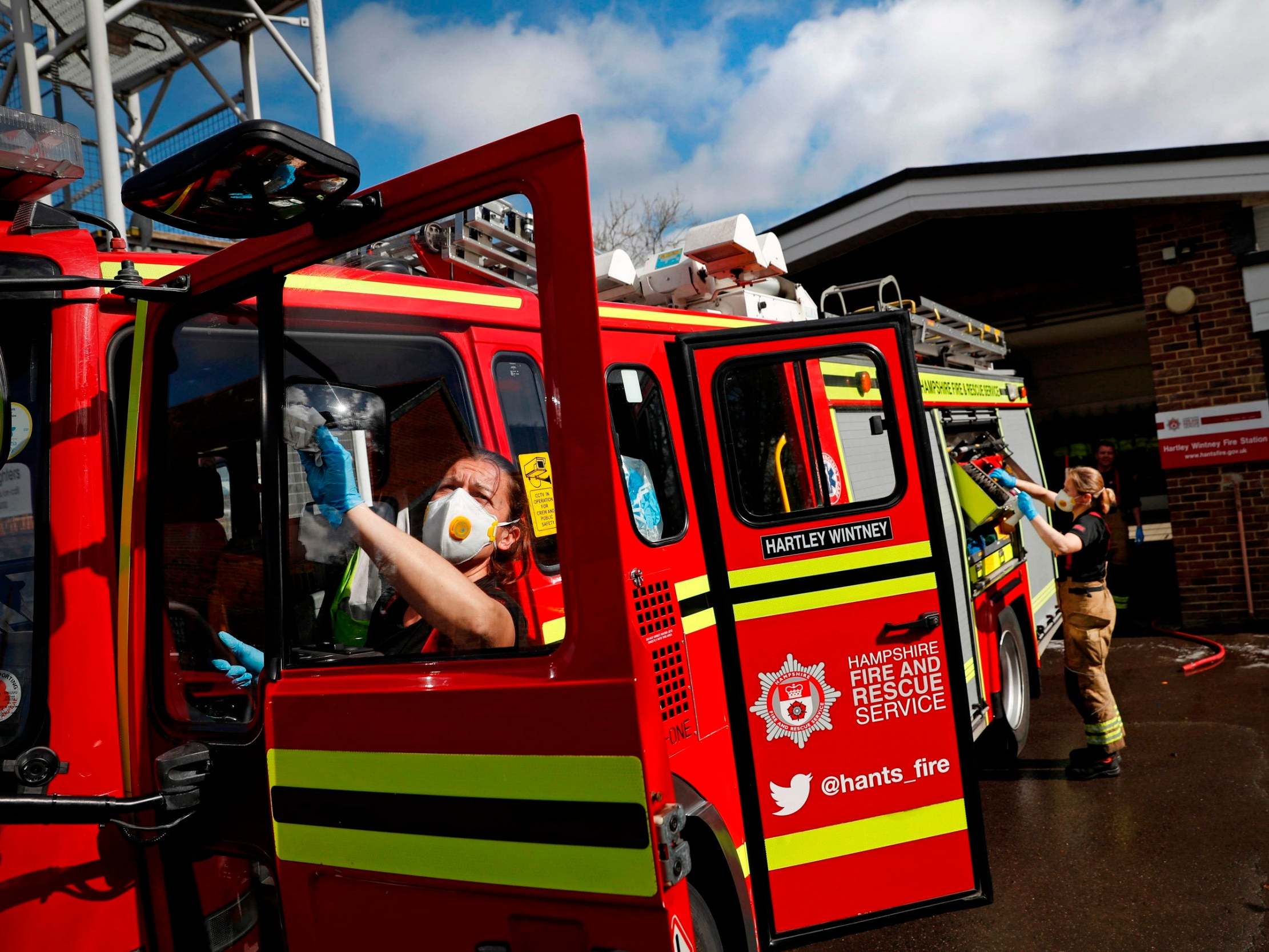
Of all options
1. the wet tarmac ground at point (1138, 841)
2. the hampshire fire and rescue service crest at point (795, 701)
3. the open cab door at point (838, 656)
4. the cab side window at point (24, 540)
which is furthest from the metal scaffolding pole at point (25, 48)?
the wet tarmac ground at point (1138, 841)

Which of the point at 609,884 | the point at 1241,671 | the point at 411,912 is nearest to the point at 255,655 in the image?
the point at 411,912

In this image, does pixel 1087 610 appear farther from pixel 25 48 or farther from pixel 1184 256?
pixel 25 48

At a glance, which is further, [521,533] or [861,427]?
[861,427]

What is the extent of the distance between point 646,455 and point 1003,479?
296cm

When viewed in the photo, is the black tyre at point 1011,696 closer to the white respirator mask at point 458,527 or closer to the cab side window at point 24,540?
the white respirator mask at point 458,527

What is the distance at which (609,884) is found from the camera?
156cm

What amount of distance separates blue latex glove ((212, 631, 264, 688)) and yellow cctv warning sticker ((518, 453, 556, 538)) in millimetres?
856

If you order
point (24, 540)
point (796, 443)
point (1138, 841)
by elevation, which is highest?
point (796, 443)

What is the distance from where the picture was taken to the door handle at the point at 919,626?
331 centimetres

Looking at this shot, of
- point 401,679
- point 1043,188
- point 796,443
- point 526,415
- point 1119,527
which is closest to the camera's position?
point 401,679

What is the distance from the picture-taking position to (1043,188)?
8297mm

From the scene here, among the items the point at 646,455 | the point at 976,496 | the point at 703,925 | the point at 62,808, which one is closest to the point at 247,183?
the point at 62,808

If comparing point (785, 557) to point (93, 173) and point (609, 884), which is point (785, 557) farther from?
point (93, 173)

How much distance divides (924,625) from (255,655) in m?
2.29
